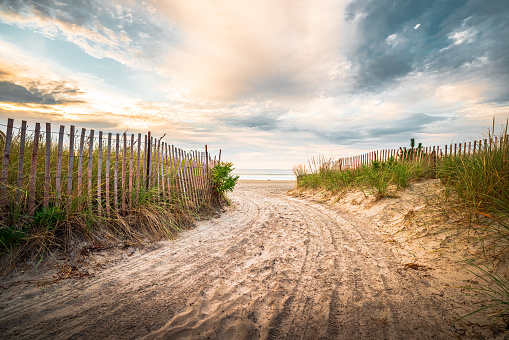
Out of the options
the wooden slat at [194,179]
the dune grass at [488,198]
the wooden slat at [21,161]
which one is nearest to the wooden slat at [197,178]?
the wooden slat at [194,179]

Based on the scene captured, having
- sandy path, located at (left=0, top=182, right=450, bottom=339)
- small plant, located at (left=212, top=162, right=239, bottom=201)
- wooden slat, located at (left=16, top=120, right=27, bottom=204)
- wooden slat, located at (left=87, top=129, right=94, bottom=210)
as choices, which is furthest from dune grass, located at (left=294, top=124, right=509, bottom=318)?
wooden slat, located at (left=16, top=120, right=27, bottom=204)

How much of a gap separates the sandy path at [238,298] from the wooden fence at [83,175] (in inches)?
A: 55.2

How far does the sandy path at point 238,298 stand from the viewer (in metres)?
2.22

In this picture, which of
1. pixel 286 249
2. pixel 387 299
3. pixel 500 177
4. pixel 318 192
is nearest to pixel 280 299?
pixel 387 299

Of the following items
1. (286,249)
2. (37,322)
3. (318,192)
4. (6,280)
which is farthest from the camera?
(318,192)

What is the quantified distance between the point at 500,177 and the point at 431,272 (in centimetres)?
221

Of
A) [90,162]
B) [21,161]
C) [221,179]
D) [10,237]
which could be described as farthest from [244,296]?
[221,179]

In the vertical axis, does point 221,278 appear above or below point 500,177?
below

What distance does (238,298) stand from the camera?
2.76m

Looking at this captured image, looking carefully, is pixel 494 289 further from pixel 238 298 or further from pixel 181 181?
pixel 181 181

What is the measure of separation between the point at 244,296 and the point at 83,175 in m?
3.93

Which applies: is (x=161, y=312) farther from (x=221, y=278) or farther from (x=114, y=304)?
(x=221, y=278)

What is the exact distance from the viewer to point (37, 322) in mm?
2330

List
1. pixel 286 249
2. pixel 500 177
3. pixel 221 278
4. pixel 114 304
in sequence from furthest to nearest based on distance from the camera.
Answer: pixel 286 249 < pixel 500 177 < pixel 221 278 < pixel 114 304
